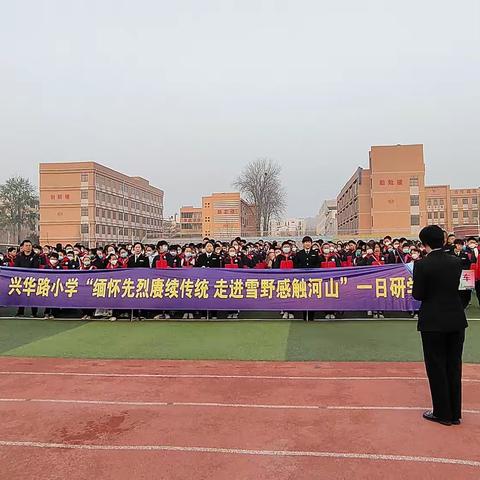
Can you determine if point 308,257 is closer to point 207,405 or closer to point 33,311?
point 207,405

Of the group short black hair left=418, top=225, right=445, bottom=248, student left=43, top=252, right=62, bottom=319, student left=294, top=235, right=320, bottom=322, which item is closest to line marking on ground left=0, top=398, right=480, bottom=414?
short black hair left=418, top=225, right=445, bottom=248

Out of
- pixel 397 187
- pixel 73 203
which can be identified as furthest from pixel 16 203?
pixel 397 187

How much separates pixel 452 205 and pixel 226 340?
80977 mm

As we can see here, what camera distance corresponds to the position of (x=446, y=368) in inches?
156

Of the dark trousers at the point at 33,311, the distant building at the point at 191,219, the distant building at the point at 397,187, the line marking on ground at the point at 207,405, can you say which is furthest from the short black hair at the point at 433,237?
the distant building at the point at 191,219

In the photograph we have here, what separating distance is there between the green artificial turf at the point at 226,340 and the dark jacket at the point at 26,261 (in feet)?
5.07

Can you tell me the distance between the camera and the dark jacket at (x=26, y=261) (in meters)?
10.5

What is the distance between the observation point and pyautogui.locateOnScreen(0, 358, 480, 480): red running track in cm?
331

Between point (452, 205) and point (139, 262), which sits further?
point (452, 205)

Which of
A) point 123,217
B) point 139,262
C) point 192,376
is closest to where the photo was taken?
point 192,376

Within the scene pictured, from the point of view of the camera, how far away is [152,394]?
16.6ft

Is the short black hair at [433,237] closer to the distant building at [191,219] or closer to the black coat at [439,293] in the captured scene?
the black coat at [439,293]

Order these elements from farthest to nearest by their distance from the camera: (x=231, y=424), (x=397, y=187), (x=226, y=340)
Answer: (x=397, y=187) → (x=226, y=340) → (x=231, y=424)

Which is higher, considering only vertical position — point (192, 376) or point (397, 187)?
point (397, 187)
